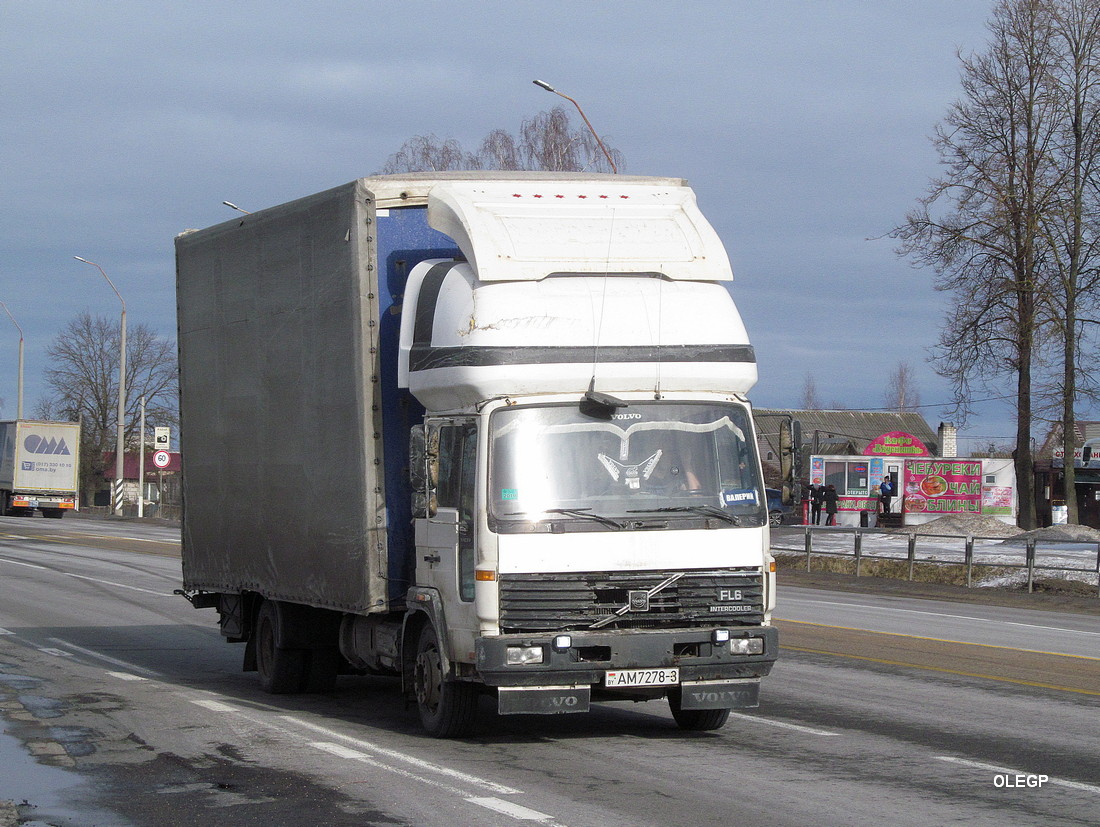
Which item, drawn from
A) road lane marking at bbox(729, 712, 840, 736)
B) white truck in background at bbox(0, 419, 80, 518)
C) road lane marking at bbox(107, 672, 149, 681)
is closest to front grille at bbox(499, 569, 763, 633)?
road lane marking at bbox(729, 712, 840, 736)

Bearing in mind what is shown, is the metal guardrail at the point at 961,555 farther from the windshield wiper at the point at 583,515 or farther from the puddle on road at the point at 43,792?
the puddle on road at the point at 43,792

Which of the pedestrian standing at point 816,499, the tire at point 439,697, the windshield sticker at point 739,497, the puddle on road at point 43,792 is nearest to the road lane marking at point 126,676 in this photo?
the puddle on road at point 43,792

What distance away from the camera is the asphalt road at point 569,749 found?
7391 mm

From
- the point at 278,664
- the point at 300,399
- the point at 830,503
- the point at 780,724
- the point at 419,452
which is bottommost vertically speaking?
the point at 780,724

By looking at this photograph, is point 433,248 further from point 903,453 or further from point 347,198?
point 903,453

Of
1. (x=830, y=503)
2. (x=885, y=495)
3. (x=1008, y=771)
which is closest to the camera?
(x=1008, y=771)

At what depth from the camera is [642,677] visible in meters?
8.94

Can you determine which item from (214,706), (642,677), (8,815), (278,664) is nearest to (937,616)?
(278,664)

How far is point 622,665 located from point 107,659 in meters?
7.55

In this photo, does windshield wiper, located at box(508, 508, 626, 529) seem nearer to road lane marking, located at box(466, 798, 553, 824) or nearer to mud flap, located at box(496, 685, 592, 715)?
mud flap, located at box(496, 685, 592, 715)

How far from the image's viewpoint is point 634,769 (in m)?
8.55

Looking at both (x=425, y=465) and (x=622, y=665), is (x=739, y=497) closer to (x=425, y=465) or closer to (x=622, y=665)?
(x=622, y=665)

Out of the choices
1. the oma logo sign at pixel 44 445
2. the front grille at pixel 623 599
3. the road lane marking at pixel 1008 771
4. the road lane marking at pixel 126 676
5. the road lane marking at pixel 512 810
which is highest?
the oma logo sign at pixel 44 445

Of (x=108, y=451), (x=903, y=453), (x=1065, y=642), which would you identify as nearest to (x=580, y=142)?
(x=903, y=453)
